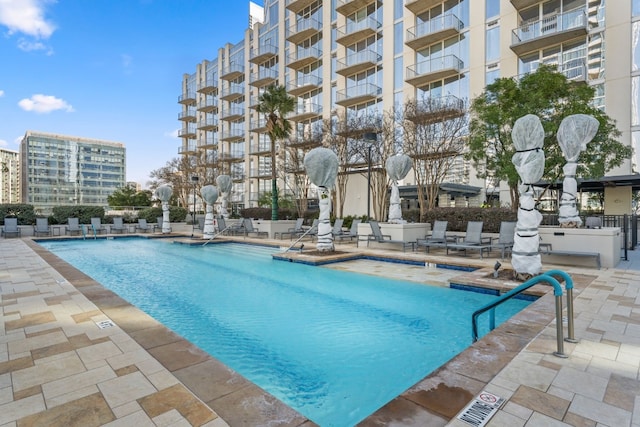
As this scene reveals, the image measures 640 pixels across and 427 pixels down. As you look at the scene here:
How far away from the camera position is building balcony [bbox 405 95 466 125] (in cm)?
1619

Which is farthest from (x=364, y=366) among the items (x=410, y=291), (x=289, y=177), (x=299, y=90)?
(x=299, y=90)

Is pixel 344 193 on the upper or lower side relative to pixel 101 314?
upper

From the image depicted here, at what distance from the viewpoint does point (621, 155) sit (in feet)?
40.6

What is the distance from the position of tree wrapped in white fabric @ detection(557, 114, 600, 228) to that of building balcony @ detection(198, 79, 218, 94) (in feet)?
128

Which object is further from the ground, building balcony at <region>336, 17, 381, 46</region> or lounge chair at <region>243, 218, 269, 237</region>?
building balcony at <region>336, 17, 381, 46</region>

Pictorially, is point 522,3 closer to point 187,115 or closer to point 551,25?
point 551,25

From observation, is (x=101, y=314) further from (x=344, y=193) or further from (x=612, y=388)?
(x=344, y=193)

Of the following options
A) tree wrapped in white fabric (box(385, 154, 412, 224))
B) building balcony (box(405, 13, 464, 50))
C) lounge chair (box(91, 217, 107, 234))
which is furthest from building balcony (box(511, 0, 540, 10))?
lounge chair (box(91, 217, 107, 234))

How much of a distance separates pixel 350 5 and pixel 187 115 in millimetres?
27996

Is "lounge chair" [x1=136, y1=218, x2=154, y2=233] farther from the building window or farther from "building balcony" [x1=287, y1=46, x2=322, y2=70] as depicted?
the building window

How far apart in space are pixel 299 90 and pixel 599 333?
29084mm

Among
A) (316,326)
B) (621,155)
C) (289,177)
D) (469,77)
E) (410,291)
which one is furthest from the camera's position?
(289,177)

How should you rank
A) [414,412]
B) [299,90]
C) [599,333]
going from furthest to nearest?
[299,90], [599,333], [414,412]

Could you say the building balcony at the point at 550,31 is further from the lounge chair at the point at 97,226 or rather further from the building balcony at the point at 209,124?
the building balcony at the point at 209,124
